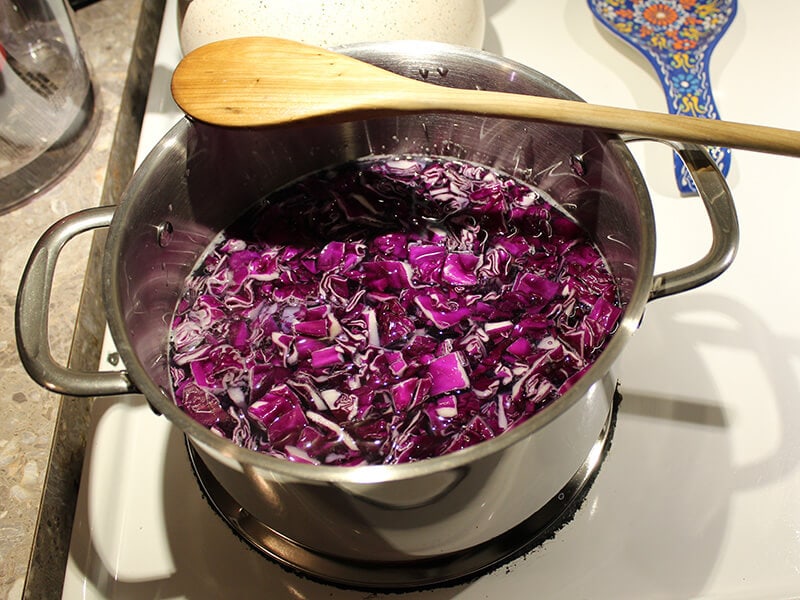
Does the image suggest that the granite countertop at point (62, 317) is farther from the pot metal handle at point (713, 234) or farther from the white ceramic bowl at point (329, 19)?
the pot metal handle at point (713, 234)

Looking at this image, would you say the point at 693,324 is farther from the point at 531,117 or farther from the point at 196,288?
the point at 196,288

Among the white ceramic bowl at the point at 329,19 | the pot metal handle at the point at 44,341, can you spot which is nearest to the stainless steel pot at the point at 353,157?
the pot metal handle at the point at 44,341

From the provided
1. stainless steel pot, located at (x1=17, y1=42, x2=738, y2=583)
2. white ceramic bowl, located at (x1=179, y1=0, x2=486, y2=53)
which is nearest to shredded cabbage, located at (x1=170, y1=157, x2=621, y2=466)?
stainless steel pot, located at (x1=17, y1=42, x2=738, y2=583)

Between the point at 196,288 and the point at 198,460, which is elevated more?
the point at 196,288

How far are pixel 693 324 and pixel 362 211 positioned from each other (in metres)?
0.48

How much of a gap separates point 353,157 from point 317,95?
0.29 metres

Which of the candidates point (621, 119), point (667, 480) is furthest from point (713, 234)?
point (667, 480)

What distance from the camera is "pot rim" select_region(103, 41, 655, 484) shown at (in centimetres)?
57

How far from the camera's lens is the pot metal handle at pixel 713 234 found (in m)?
0.67

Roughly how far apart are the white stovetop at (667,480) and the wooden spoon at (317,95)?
0.36 metres

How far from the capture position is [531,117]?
77cm

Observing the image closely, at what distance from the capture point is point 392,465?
0.57m

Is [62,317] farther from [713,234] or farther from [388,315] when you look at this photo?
[713,234]

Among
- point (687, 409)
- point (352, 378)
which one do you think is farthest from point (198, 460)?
point (687, 409)
